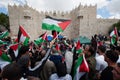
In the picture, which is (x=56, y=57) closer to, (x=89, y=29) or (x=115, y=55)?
(x=115, y=55)

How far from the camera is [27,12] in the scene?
40625 mm

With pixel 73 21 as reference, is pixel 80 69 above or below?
below

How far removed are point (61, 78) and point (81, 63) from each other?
592 millimetres

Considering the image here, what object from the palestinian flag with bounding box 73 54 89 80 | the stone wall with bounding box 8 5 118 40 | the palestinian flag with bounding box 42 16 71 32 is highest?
the stone wall with bounding box 8 5 118 40

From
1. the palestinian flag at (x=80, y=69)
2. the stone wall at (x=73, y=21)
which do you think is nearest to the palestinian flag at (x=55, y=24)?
the palestinian flag at (x=80, y=69)

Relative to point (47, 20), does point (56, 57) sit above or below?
below

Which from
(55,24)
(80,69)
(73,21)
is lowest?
(80,69)

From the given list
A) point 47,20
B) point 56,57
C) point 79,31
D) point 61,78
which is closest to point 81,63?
point 61,78

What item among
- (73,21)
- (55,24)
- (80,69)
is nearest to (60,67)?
(80,69)

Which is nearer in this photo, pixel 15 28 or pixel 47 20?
pixel 47 20

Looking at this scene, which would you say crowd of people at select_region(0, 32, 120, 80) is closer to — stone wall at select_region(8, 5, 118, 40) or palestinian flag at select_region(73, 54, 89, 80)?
palestinian flag at select_region(73, 54, 89, 80)

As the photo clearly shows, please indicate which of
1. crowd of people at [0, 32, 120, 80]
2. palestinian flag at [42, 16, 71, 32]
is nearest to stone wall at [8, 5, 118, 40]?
palestinian flag at [42, 16, 71, 32]

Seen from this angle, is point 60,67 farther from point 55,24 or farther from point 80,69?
point 55,24

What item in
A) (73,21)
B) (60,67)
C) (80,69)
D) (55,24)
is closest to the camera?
(60,67)
